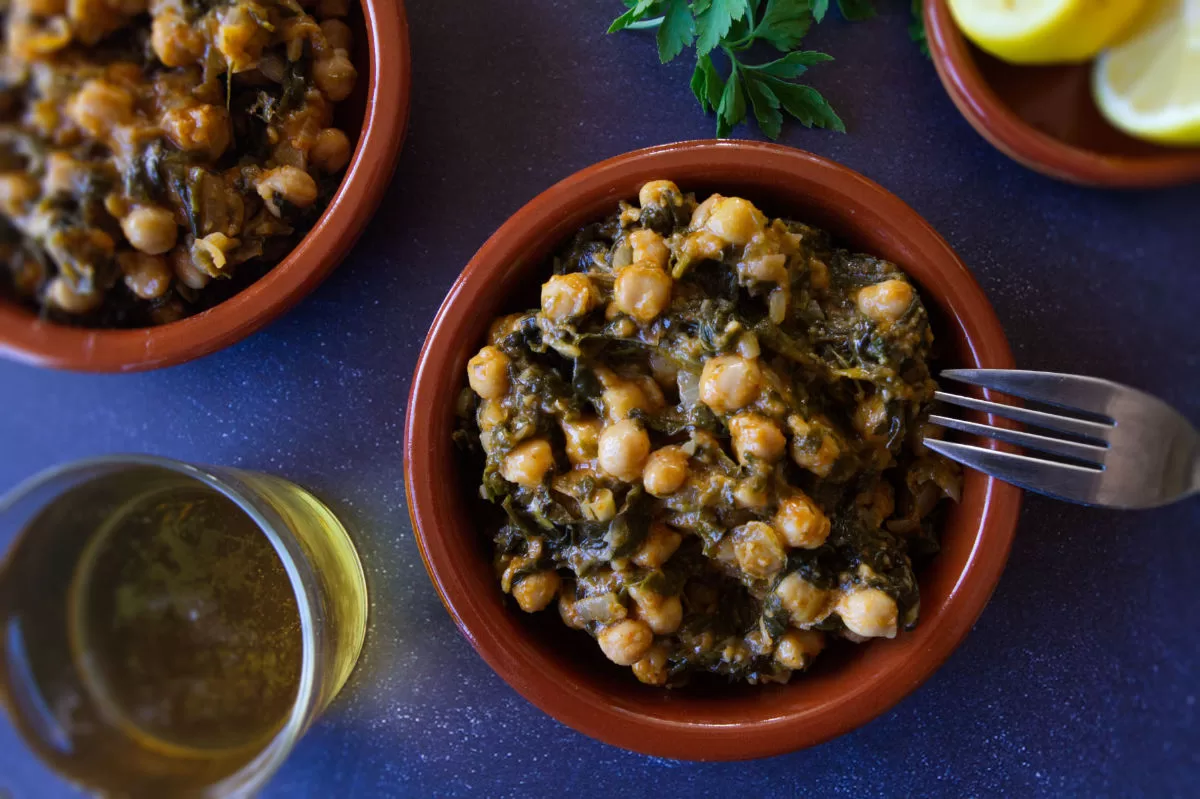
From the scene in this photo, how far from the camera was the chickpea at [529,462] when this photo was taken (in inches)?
71.8

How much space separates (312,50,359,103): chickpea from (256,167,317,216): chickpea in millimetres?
219

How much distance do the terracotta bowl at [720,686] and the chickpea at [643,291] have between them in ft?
0.87

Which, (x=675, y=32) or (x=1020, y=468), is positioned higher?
(x=675, y=32)

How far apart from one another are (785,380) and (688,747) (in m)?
0.79

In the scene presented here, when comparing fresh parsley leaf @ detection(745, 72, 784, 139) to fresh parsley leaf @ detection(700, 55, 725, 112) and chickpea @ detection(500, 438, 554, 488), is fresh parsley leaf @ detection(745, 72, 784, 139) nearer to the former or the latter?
fresh parsley leaf @ detection(700, 55, 725, 112)

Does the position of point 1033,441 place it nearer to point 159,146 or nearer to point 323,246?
point 323,246

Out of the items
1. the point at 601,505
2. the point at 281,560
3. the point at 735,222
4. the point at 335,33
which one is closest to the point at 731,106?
the point at 735,222

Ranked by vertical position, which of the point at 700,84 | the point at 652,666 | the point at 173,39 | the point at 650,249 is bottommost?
the point at 652,666

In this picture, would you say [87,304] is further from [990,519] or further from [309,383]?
[990,519]

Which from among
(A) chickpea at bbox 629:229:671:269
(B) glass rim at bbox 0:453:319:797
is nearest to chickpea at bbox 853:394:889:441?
(A) chickpea at bbox 629:229:671:269

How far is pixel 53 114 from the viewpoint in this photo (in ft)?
5.30

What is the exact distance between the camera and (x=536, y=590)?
1924 millimetres

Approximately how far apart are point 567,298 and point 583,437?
11.1 inches

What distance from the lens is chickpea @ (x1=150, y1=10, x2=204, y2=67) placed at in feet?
5.91
